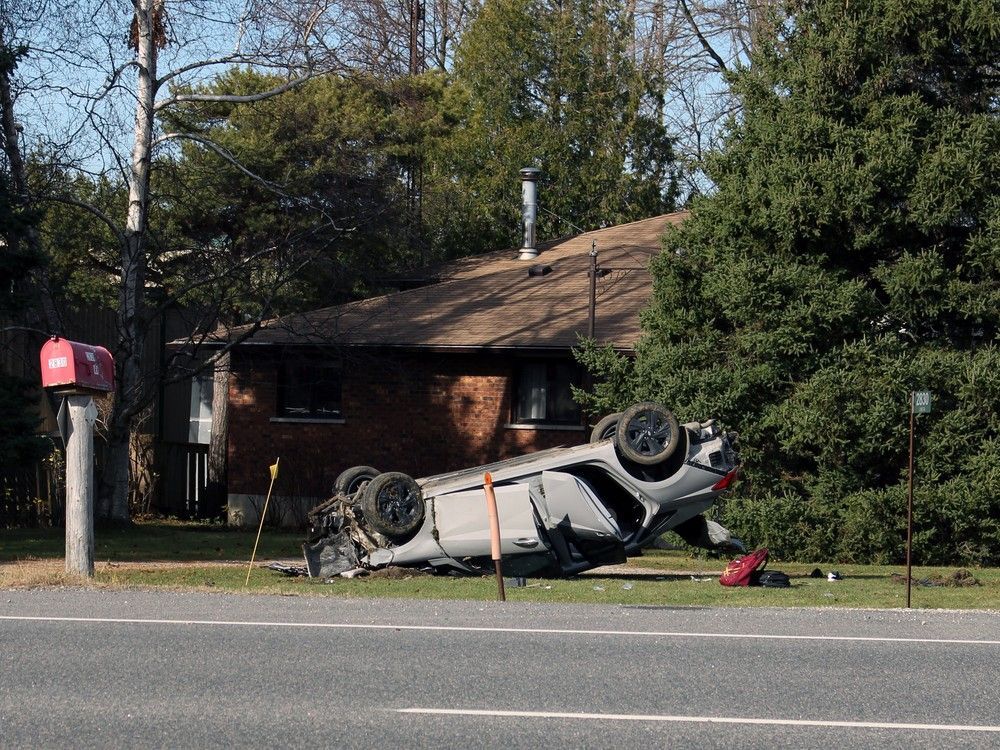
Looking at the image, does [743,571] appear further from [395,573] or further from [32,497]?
[32,497]

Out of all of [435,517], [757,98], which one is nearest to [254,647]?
[435,517]

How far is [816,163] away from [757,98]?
6.87ft

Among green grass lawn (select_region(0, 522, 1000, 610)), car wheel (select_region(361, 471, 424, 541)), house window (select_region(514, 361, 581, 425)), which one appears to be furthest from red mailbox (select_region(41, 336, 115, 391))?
house window (select_region(514, 361, 581, 425))

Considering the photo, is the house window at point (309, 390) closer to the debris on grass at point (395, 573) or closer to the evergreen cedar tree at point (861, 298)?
the evergreen cedar tree at point (861, 298)

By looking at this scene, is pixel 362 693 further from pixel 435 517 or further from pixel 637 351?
pixel 637 351

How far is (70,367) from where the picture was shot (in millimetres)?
14578

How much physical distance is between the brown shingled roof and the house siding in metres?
0.60

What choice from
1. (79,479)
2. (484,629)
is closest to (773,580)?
(484,629)

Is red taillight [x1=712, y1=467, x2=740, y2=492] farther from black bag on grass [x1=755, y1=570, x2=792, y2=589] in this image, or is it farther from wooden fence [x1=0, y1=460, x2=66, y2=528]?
wooden fence [x1=0, y1=460, x2=66, y2=528]

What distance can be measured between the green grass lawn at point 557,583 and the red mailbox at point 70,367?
6.80ft

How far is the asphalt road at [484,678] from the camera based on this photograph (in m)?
7.17

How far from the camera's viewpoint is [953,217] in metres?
20.3

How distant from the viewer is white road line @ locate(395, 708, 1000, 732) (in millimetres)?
7418

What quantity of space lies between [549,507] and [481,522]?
2.47 feet
